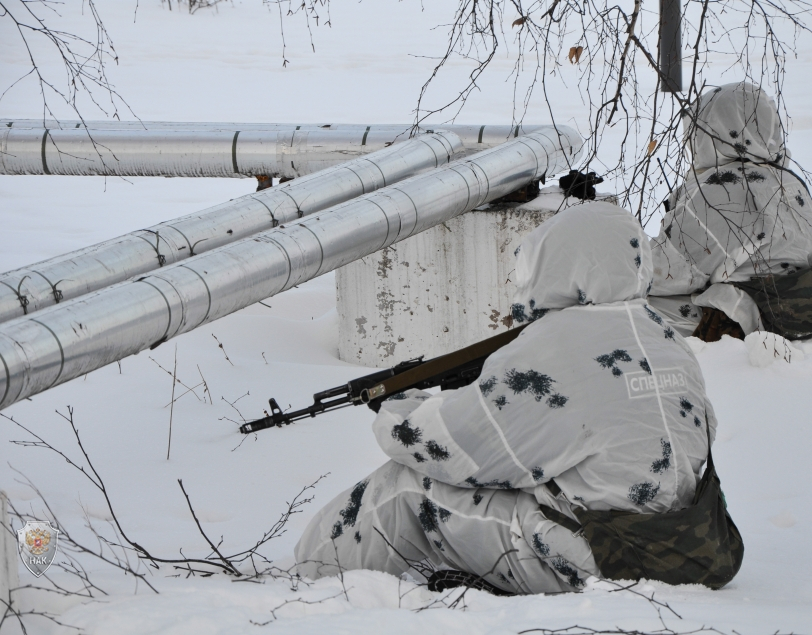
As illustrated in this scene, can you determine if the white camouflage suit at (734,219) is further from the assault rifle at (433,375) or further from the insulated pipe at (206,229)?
the assault rifle at (433,375)

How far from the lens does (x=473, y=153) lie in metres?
5.75

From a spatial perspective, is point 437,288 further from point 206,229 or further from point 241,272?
point 241,272

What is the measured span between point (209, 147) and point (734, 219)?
3.12 m

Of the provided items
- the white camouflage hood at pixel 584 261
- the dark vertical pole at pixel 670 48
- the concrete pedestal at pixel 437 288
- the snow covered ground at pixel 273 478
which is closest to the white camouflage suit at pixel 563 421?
the white camouflage hood at pixel 584 261

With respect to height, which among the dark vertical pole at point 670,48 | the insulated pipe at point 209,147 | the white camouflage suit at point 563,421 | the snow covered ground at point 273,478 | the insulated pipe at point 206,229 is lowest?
the snow covered ground at point 273,478

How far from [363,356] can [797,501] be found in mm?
3013

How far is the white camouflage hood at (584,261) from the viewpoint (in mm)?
2465

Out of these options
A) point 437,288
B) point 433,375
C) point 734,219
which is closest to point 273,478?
point 433,375

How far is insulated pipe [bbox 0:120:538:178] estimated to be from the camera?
5.79 meters

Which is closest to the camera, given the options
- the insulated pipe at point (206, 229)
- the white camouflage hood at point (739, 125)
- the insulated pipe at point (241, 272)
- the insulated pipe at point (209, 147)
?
the insulated pipe at point (241, 272)

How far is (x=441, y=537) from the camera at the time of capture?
2650mm

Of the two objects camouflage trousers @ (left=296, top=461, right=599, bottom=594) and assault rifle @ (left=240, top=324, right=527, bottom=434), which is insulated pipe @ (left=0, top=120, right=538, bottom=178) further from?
camouflage trousers @ (left=296, top=461, right=599, bottom=594)

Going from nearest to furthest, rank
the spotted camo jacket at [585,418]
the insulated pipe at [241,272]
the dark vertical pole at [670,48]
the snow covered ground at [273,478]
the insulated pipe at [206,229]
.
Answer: the snow covered ground at [273,478] → the spotted camo jacket at [585,418] → the insulated pipe at [241,272] → the dark vertical pole at [670,48] → the insulated pipe at [206,229]

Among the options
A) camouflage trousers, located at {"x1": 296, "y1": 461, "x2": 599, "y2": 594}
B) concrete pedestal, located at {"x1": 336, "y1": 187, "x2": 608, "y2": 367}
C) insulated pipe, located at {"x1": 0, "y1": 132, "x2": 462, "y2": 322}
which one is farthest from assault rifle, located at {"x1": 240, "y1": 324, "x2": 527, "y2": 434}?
concrete pedestal, located at {"x1": 336, "y1": 187, "x2": 608, "y2": 367}
